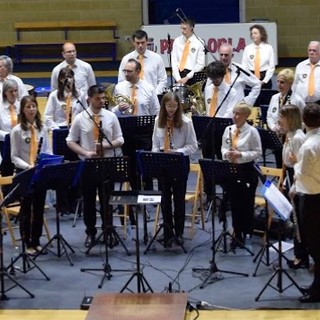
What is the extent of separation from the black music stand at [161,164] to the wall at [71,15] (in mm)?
11326

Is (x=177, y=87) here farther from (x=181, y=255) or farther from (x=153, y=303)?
(x=153, y=303)

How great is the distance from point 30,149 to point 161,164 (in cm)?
143

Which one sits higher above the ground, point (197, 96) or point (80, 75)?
point (80, 75)

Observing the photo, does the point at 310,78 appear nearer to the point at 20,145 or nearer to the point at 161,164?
the point at 161,164

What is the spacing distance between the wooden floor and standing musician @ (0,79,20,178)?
267 cm

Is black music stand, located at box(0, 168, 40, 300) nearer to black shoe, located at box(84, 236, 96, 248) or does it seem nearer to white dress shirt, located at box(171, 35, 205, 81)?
black shoe, located at box(84, 236, 96, 248)

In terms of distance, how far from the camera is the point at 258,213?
961 centimetres

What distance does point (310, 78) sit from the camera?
444 inches

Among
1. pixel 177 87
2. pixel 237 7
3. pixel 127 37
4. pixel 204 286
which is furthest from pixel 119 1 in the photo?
pixel 204 286

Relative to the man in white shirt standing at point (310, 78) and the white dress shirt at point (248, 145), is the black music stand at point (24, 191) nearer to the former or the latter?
the white dress shirt at point (248, 145)

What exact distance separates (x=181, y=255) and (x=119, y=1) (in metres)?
11.7

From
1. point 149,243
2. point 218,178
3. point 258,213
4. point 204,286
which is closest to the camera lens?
point 204,286

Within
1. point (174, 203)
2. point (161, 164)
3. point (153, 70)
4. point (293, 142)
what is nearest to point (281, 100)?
point (174, 203)

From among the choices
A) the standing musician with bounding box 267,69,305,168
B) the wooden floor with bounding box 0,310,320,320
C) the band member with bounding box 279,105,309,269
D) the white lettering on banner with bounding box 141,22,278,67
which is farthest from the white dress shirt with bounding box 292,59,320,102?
the white lettering on banner with bounding box 141,22,278,67
